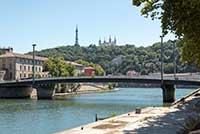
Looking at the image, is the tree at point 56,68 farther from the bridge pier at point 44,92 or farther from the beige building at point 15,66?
the bridge pier at point 44,92

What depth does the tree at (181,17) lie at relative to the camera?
20.5 meters

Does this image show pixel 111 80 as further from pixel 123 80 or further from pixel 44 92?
pixel 44 92

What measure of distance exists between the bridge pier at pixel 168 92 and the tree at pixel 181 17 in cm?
6602

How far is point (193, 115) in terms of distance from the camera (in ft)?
88.7

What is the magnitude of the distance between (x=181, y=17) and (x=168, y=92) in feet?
236

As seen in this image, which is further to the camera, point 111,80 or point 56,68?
point 56,68

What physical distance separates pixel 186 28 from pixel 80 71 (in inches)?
6695

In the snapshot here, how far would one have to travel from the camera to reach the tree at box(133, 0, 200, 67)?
2045cm

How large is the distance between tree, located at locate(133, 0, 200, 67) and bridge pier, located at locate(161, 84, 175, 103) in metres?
66.0

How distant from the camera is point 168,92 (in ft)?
301

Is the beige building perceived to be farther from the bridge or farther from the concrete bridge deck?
the concrete bridge deck

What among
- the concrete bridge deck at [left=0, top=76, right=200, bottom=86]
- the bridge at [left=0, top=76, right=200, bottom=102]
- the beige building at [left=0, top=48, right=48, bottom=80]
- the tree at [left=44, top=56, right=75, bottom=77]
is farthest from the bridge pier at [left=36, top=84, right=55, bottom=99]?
the beige building at [left=0, top=48, right=48, bottom=80]

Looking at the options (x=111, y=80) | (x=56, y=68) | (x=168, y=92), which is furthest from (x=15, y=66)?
(x=168, y=92)

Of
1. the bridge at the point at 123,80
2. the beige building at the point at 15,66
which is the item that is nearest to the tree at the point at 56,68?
the beige building at the point at 15,66
